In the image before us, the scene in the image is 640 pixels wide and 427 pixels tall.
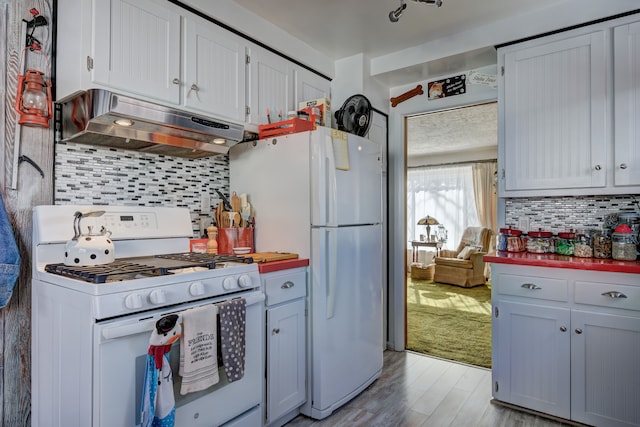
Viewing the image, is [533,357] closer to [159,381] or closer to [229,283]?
[229,283]

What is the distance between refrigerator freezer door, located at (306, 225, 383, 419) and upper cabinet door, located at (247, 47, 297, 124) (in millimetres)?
920

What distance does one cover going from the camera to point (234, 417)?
1683mm

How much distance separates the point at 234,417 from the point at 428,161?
722 centimetres

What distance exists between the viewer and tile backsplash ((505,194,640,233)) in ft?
7.82

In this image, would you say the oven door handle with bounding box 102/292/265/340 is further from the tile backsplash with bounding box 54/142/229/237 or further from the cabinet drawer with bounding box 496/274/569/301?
the cabinet drawer with bounding box 496/274/569/301

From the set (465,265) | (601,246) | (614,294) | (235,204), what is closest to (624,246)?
(601,246)

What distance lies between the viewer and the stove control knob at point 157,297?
136cm

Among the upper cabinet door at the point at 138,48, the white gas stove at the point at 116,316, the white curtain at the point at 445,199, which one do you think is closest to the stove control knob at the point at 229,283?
the white gas stove at the point at 116,316

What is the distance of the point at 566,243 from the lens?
244 cm

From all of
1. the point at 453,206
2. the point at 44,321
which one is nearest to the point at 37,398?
the point at 44,321

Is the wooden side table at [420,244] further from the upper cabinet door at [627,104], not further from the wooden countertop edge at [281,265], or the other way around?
the wooden countertop edge at [281,265]

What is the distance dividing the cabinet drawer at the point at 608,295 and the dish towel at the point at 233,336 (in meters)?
1.84

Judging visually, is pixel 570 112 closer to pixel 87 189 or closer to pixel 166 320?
pixel 166 320

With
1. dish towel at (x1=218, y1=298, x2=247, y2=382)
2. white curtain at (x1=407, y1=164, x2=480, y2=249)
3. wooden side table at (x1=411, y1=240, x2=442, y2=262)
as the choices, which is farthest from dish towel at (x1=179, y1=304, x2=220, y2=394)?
white curtain at (x1=407, y1=164, x2=480, y2=249)
